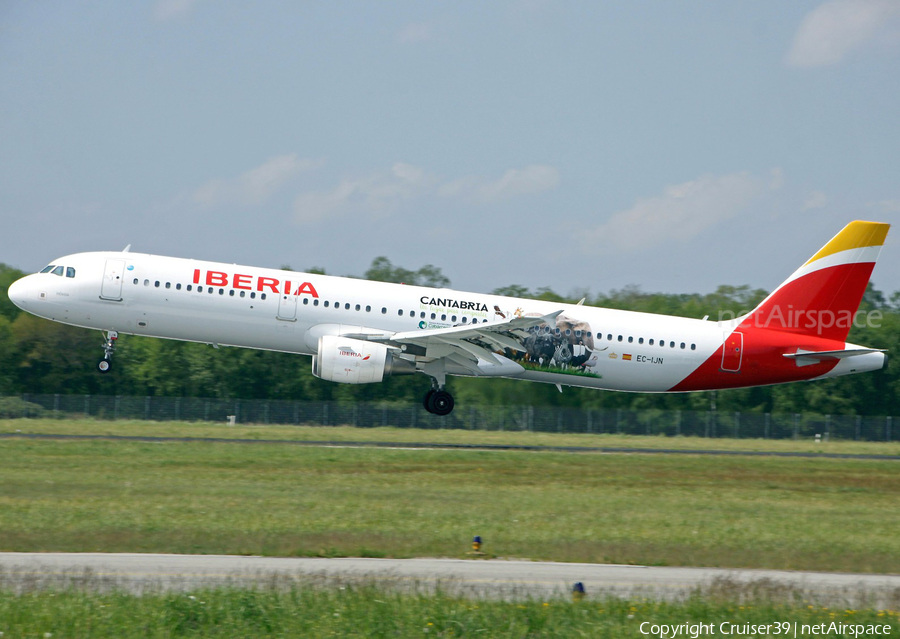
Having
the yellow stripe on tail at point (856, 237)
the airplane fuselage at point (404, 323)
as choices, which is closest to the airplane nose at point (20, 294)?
the airplane fuselage at point (404, 323)

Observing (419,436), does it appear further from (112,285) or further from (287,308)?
(112,285)

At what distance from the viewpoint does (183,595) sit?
35.3 feet

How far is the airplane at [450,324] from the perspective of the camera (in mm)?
29891

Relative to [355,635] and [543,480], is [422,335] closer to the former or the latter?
[543,480]

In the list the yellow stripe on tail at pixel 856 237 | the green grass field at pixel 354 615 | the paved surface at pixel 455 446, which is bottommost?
the green grass field at pixel 354 615

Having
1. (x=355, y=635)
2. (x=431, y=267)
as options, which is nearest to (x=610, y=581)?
(x=355, y=635)

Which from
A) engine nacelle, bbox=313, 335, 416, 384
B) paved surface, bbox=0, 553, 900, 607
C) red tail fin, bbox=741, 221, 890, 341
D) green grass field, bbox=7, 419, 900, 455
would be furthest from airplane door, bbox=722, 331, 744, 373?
paved surface, bbox=0, 553, 900, 607

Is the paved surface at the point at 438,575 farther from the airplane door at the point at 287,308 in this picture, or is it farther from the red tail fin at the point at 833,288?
the red tail fin at the point at 833,288

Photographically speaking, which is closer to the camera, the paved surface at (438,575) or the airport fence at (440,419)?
the paved surface at (438,575)

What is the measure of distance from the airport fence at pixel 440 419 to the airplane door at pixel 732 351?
9763 mm

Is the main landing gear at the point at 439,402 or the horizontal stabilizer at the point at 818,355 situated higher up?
the horizontal stabilizer at the point at 818,355

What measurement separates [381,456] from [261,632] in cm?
1750

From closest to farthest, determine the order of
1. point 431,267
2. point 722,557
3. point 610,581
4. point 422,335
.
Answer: point 610,581
point 722,557
point 422,335
point 431,267

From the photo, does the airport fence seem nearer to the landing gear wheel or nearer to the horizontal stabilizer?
the landing gear wheel
